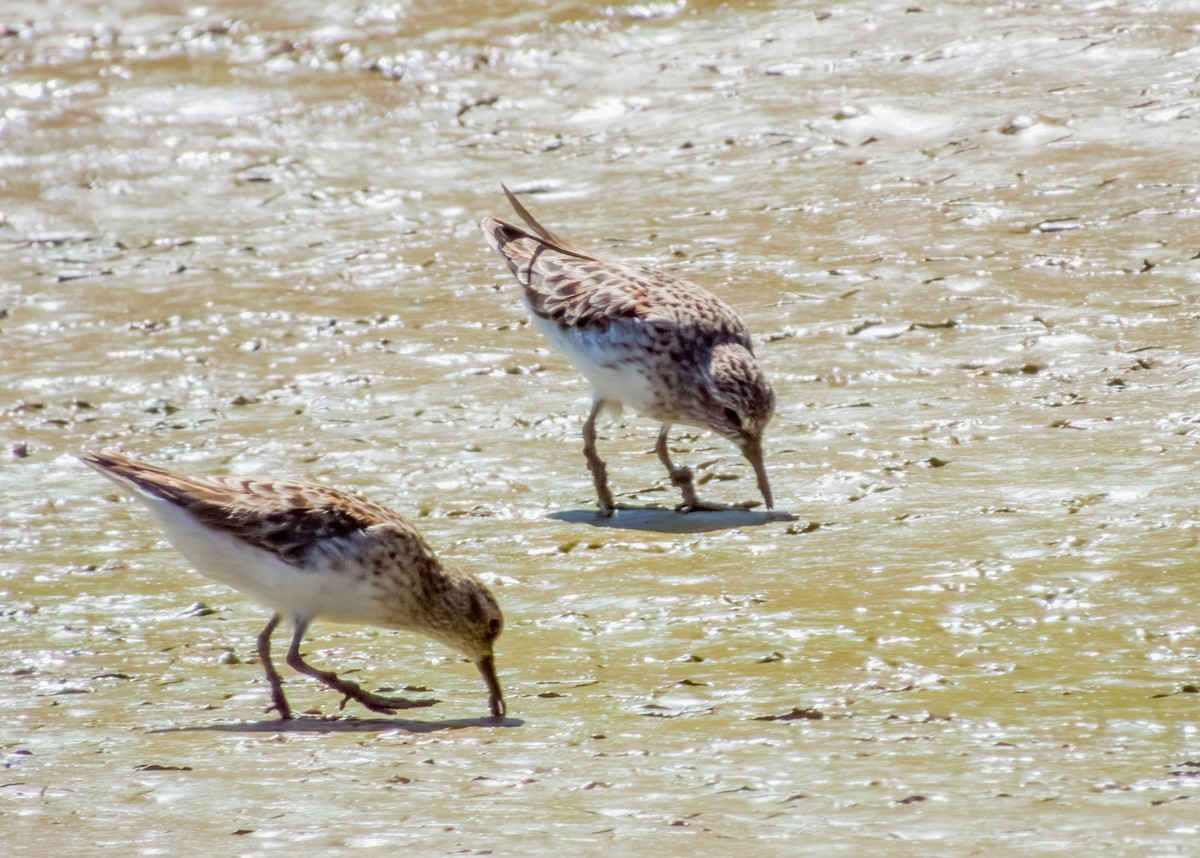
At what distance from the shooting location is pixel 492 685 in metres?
7.37

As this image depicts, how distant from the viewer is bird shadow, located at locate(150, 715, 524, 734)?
7.05m

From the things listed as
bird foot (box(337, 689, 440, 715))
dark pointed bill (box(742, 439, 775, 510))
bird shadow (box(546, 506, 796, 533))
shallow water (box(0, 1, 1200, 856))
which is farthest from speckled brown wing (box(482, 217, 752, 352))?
bird foot (box(337, 689, 440, 715))

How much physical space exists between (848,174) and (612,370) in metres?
5.66

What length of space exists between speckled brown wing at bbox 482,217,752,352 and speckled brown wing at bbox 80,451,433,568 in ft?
9.92

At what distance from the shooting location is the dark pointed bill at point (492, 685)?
7223mm

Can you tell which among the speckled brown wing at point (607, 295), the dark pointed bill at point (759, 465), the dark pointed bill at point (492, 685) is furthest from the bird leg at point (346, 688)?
the speckled brown wing at point (607, 295)

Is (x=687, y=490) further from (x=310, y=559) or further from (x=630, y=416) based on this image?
(x=310, y=559)

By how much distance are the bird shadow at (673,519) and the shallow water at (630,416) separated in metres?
0.06

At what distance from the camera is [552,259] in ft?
38.1

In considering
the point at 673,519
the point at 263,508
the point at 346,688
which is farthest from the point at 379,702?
the point at 673,519

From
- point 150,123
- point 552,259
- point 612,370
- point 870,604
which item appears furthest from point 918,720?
point 150,123

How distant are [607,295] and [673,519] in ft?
4.79

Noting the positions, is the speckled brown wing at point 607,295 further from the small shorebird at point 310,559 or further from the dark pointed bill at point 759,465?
the small shorebird at point 310,559

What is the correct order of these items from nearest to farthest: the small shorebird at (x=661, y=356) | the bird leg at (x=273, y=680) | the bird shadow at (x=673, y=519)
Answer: the bird leg at (x=273, y=680)
the bird shadow at (x=673, y=519)
the small shorebird at (x=661, y=356)
